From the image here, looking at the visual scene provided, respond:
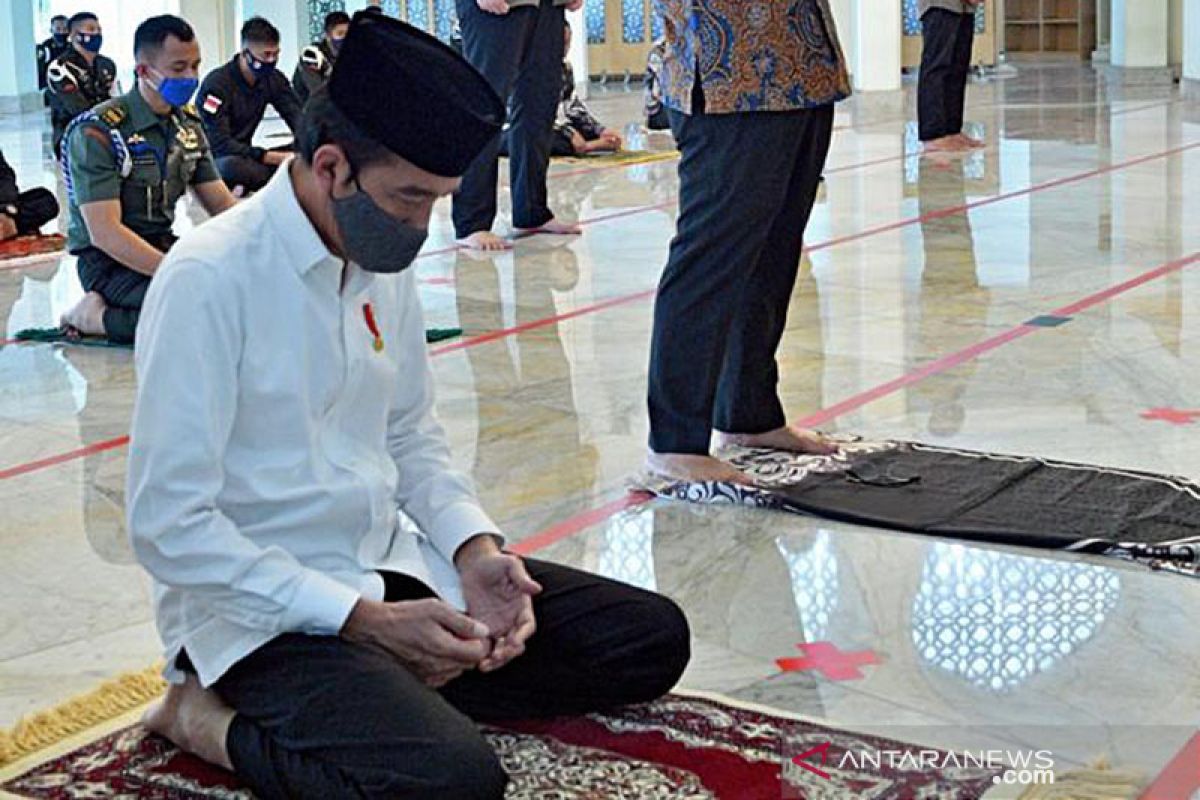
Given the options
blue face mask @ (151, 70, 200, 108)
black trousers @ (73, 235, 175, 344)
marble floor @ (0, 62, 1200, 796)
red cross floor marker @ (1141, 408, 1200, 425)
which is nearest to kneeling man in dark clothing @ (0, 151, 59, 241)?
marble floor @ (0, 62, 1200, 796)

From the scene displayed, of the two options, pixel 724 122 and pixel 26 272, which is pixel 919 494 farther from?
pixel 26 272

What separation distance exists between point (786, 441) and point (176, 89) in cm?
210

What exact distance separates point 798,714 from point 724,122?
1.29 metres

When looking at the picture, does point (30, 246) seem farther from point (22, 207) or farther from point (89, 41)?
point (89, 41)

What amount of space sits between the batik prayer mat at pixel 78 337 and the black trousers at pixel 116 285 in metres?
0.05

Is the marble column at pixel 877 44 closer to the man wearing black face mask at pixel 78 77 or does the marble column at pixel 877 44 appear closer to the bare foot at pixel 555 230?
the man wearing black face mask at pixel 78 77

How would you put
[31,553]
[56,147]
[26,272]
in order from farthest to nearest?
[56,147], [26,272], [31,553]

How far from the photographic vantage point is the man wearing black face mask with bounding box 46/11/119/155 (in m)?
11.9

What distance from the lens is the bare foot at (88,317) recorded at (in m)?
5.39

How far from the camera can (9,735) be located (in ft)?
8.28

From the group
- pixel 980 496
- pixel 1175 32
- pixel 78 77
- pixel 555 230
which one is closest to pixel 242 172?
A: pixel 555 230

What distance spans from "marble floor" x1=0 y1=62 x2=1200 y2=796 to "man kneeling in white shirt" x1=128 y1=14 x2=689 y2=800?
486mm

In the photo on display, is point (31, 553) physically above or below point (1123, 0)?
below

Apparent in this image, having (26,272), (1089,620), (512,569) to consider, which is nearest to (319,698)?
(512,569)
